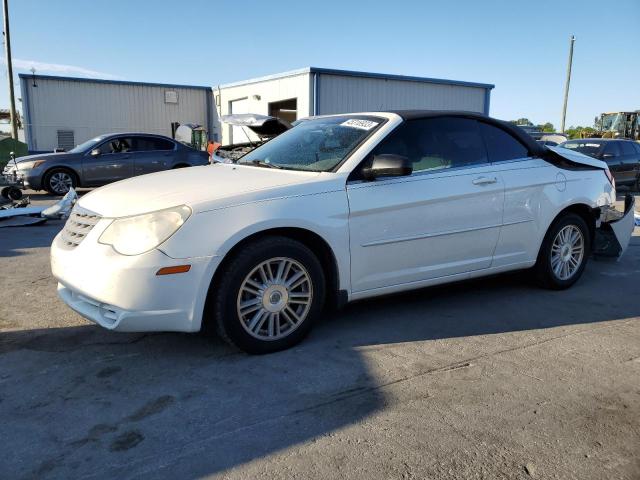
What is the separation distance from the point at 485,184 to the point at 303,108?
16.7 metres

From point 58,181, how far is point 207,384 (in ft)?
35.9

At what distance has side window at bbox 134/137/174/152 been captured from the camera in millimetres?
13242

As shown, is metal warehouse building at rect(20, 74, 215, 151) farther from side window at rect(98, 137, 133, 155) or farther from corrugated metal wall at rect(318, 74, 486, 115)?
side window at rect(98, 137, 133, 155)

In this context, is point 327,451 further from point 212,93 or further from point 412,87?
point 212,93

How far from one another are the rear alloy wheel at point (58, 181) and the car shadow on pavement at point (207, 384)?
9.56m

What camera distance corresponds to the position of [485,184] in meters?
4.43

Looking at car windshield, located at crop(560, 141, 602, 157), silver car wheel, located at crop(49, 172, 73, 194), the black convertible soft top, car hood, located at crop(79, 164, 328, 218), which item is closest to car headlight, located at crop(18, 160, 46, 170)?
silver car wheel, located at crop(49, 172, 73, 194)

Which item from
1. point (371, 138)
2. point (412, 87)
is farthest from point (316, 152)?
point (412, 87)

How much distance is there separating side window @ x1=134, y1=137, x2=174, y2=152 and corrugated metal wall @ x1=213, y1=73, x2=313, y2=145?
7.41 m

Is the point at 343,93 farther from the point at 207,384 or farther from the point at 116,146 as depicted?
the point at 207,384

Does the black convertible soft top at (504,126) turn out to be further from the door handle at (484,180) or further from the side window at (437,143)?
the door handle at (484,180)

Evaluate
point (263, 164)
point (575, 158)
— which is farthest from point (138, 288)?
point (575, 158)

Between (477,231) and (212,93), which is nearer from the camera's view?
(477,231)

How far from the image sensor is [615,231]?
18.6 ft
